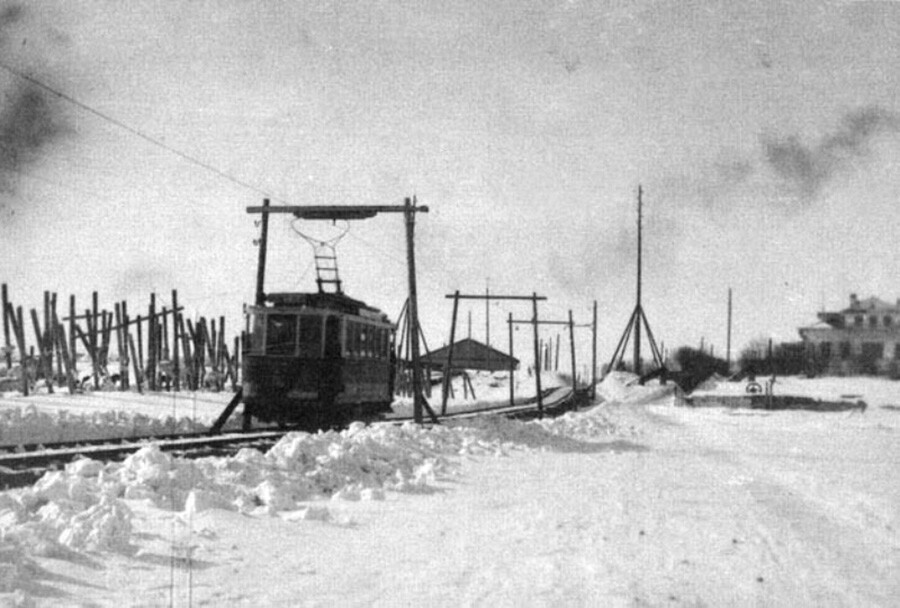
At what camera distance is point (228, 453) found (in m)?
13.5

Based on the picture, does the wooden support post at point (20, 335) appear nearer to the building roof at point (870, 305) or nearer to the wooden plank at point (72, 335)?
the wooden plank at point (72, 335)

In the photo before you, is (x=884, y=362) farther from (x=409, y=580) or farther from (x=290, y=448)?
(x=409, y=580)

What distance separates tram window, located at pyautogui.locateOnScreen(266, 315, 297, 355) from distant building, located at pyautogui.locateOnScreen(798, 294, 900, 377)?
3070 cm

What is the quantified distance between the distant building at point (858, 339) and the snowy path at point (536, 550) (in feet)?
111

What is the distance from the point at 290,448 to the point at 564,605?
5.52 metres

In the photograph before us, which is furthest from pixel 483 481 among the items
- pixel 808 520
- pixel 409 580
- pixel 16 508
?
pixel 16 508

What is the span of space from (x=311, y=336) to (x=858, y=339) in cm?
4363

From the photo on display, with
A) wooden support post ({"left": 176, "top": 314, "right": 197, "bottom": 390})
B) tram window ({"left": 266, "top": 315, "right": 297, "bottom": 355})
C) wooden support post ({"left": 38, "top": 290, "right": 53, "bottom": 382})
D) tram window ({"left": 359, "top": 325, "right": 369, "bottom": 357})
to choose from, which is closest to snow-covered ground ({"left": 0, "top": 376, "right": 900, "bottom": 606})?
tram window ({"left": 266, "top": 315, "right": 297, "bottom": 355})

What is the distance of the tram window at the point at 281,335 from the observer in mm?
20016

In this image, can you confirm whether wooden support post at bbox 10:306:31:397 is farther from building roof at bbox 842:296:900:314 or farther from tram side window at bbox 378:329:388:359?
building roof at bbox 842:296:900:314

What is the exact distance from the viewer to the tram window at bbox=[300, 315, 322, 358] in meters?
19.8

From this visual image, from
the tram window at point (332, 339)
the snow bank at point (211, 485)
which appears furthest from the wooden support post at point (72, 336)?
the snow bank at point (211, 485)

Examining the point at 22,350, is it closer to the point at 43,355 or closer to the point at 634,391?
the point at 43,355

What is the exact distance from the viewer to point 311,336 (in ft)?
65.4
